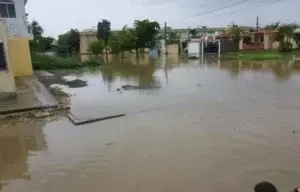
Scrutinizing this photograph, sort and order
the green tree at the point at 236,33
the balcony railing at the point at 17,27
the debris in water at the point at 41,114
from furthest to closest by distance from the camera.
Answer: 1. the green tree at the point at 236,33
2. the balcony railing at the point at 17,27
3. the debris in water at the point at 41,114

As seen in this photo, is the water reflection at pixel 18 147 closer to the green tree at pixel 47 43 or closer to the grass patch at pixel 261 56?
the grass patch at pixel 261 56

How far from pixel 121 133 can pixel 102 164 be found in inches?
82.4

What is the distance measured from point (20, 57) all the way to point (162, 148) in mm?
18790

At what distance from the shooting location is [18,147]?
7.81 metres

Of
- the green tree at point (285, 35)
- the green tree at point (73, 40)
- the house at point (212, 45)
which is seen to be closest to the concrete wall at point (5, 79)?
the green tree at point (285, 35)

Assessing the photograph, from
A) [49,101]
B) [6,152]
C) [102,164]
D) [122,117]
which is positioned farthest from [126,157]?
[49,101]

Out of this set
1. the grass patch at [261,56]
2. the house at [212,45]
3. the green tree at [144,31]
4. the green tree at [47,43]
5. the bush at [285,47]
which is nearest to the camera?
the grass patch at [261,56]

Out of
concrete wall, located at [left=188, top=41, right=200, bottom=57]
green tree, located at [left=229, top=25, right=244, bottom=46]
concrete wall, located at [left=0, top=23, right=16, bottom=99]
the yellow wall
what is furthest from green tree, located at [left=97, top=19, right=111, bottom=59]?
concrete wall, located at [left=0, top=23, right=16, bottom=99]

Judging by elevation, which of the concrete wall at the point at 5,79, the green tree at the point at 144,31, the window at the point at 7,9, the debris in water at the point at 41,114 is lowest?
the debris in water at the point at 41,114

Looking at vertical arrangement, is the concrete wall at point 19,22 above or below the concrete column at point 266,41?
above

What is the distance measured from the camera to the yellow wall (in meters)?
22.7

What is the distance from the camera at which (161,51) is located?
196ft

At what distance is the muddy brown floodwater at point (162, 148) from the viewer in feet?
18.6

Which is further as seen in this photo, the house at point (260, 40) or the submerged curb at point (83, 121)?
the house at point (260, 40)
